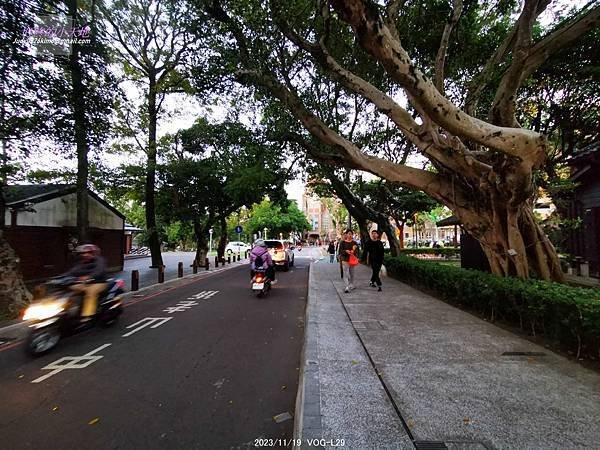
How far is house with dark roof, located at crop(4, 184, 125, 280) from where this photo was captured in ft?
41.4

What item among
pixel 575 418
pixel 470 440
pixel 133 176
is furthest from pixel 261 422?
pixel 133 176

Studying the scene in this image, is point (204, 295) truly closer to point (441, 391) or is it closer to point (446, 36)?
point (441, 391)

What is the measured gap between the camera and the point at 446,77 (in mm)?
11172

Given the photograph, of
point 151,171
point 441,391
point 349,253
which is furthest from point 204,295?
point 151,171

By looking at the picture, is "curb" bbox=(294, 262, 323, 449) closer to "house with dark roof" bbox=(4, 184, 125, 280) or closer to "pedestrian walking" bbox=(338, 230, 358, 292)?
"pedestrian walking" bbox=(338, 230, 358, 292)

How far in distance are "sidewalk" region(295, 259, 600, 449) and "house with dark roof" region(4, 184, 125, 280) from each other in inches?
498

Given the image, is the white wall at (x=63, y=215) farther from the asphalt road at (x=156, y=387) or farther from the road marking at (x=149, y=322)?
the asphalt road at (x=156, y=387)

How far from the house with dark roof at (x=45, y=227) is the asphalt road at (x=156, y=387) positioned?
9.25 meters

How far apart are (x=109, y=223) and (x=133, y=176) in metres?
3.65

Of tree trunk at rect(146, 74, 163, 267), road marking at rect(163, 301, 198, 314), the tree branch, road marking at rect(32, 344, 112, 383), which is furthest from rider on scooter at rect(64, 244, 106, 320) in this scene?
tree trunk at rect(146, 74, 163, 267)

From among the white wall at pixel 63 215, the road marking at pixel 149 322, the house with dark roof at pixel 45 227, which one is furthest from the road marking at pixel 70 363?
the white wall at pixel 63 215

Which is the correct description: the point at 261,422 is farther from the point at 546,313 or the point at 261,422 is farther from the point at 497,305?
the point at 497,305

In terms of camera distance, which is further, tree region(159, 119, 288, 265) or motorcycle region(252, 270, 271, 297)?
tree region(159, 119, 288, 265)

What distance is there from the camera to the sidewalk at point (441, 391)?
248 cm
